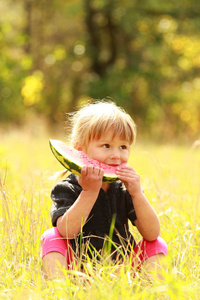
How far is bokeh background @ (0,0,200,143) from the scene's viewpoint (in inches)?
648

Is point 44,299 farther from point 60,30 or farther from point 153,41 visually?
point 60,30

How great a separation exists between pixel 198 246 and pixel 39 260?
116 cm

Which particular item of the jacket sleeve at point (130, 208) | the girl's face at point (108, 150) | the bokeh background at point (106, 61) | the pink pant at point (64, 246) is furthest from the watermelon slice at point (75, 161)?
the bokeh background at point (106, 61)

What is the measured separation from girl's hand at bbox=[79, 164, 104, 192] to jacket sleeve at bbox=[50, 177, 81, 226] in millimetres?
257

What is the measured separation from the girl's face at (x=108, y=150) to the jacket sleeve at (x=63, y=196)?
26 cm

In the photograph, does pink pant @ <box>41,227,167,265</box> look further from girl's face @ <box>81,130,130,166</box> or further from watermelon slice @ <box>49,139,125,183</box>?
girl's face @ <box>81,130,130,166</box>

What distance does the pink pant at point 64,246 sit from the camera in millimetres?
2789

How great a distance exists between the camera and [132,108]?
747 inches

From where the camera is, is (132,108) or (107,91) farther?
(132,108)

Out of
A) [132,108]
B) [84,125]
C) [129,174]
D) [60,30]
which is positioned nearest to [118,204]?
[129,174]

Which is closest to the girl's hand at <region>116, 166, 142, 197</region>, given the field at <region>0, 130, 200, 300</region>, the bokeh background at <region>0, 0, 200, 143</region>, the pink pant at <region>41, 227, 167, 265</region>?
the pink pant at <region>41, 227, 167, 265</region>

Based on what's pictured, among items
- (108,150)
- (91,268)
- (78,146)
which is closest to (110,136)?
(108,150)

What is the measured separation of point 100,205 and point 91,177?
1.26 ft

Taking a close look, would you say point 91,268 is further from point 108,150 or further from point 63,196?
point 108,150
